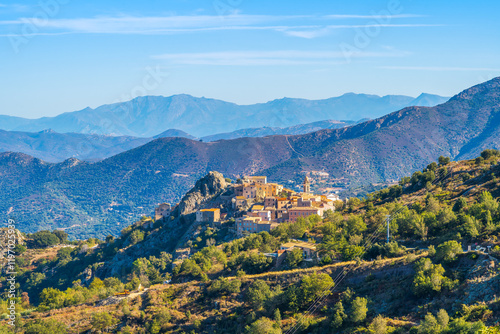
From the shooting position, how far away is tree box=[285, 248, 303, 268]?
5719 cm

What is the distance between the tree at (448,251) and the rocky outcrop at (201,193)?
74.5m

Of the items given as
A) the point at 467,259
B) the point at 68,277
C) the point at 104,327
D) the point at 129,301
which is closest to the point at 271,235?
the point at 129,301

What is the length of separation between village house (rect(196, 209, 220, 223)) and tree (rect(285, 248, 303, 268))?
44686mm

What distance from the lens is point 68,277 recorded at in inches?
4299

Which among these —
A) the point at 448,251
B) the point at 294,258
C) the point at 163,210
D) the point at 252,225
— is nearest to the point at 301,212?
A: the point at 252,225

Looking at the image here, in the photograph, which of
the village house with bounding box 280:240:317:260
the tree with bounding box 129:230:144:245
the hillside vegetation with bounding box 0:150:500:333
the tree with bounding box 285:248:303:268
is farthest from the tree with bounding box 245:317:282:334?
the tree with bounding box 129:230:144:245

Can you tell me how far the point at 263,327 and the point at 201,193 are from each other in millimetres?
79127

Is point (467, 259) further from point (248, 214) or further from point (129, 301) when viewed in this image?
point (248, 214)

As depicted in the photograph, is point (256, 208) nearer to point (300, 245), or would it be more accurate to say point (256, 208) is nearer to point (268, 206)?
point (268, 206)

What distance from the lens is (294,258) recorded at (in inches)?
2266

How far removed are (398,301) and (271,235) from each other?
34.3m

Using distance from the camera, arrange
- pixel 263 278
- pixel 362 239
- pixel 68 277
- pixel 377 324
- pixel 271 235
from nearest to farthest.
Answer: pixel 377 324, pixel 263 278, pixel 362 239, pixel 271 235, pixel 68 277

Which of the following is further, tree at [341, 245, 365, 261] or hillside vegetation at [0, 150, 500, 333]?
tree at [341, 245, 365, 261]

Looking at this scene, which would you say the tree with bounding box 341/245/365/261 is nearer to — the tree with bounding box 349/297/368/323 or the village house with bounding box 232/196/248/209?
the tree with bounding box 349/297/368/323
